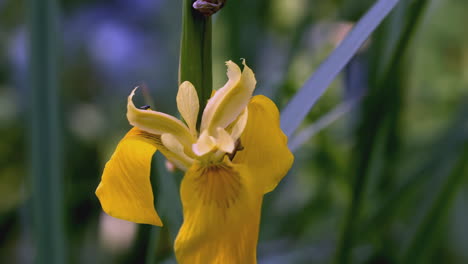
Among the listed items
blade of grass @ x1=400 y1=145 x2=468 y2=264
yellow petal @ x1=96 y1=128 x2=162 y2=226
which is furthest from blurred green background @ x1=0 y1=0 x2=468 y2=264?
yellow petal @ x1=96 y1=128 x2=162 y2=226

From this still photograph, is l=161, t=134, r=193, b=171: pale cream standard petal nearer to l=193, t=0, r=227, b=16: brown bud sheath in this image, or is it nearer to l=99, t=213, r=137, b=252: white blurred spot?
l=193, t=0, r=227, b=16: brown bud sheath

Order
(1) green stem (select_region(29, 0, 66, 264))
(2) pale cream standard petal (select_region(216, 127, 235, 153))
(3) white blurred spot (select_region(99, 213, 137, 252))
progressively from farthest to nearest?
(3) white blurred spot (select_region(99, 213, 137, 252)) < (1) green stem (select_region(29, 0, 66, 264)) < (2) pale cream standard petal (select_region(216, 127, 235, 153))

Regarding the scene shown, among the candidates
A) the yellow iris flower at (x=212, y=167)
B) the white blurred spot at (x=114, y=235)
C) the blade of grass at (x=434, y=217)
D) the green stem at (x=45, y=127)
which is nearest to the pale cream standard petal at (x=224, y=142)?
the yellow iris flower at (x=212, y=167)

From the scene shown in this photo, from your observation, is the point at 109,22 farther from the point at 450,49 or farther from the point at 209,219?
the point at 209,219

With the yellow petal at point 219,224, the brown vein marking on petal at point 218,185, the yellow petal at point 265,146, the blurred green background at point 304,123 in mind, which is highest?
the yellow petal at point 265,146

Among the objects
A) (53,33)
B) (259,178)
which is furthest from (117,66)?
(259,178)

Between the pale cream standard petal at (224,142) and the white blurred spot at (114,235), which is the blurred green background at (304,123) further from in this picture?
the pale cream standard petal at (224,142)

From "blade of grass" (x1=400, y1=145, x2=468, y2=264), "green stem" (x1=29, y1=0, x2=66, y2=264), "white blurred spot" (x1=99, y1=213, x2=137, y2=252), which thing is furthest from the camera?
"white blurred spot" (x1=99, y1=213, x2=137, y2=252)
